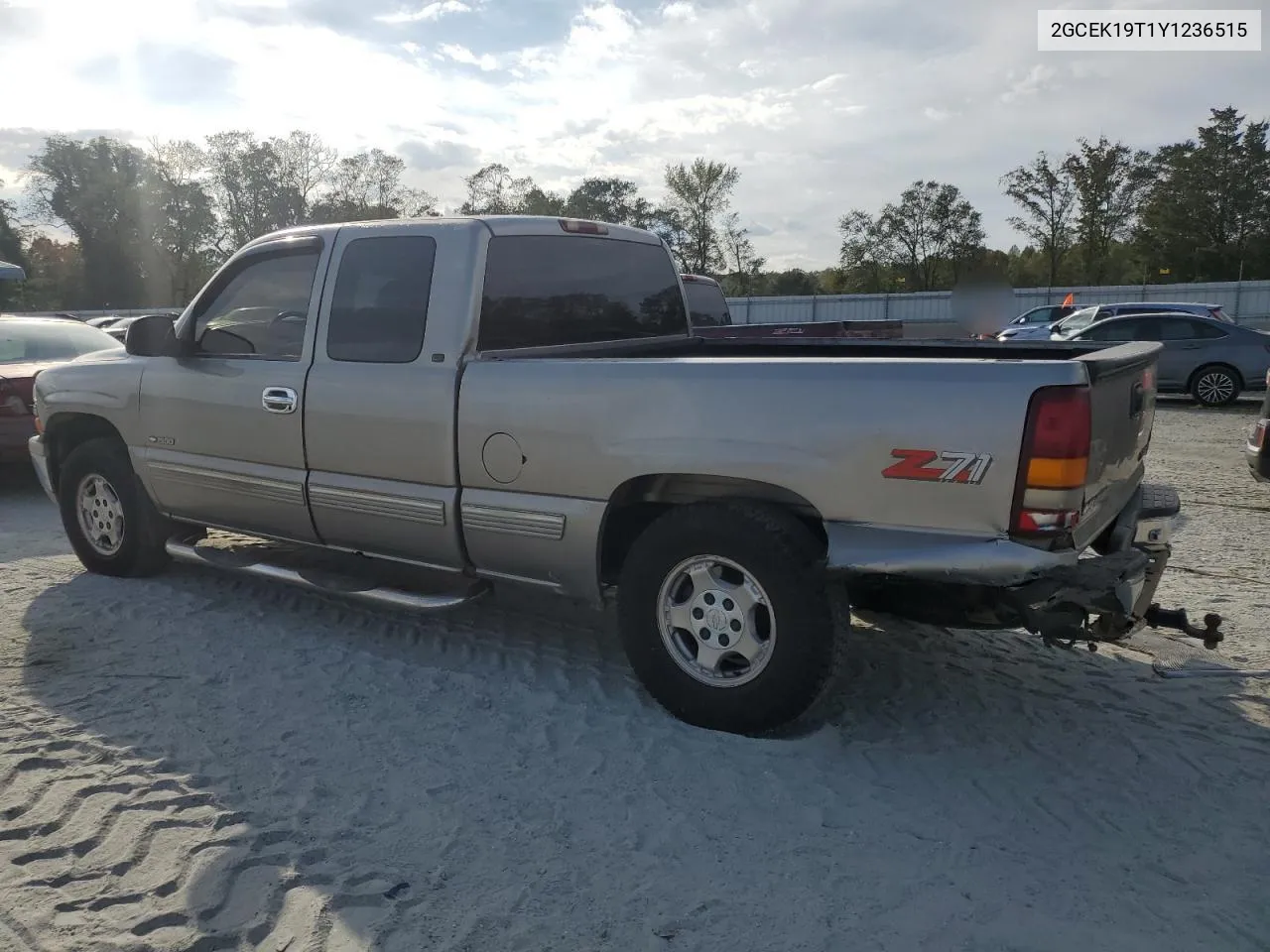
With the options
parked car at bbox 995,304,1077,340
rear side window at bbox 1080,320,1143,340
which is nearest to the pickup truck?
rear side window at bbox 1080,320,1143,340

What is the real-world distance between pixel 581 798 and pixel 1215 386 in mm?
15914

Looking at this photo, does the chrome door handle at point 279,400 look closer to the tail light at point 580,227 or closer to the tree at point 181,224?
the tail light at point 580,227

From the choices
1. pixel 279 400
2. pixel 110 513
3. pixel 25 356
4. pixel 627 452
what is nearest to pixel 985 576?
pixel 627 452

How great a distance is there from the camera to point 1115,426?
11.1 ft

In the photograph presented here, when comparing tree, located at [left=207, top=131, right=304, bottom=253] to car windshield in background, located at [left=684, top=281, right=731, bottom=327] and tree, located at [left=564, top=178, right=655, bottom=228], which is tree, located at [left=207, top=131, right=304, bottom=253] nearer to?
tree, located at [left=564, top=178, right=655, bottom=228]

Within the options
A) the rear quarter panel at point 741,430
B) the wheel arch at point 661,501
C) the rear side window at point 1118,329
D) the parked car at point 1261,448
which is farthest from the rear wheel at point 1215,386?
the rear quarter panel at point 741,430

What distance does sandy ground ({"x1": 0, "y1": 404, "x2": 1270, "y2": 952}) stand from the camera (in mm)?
2645

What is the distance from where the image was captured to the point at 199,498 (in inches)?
204

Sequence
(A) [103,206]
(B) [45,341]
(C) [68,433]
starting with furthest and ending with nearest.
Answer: (A) [103,206] < (B) [45,341] < (C) [68,433]

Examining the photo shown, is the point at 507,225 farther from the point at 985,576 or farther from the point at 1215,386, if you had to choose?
the point at 1215,386

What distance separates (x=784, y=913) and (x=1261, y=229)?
5224cm

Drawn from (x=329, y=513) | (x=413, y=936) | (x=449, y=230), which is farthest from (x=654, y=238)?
(x=413, y=936)

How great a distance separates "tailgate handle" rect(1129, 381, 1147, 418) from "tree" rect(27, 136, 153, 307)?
63070 millimetres

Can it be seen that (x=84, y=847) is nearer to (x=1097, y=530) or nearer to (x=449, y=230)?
(x=449, y=230)
